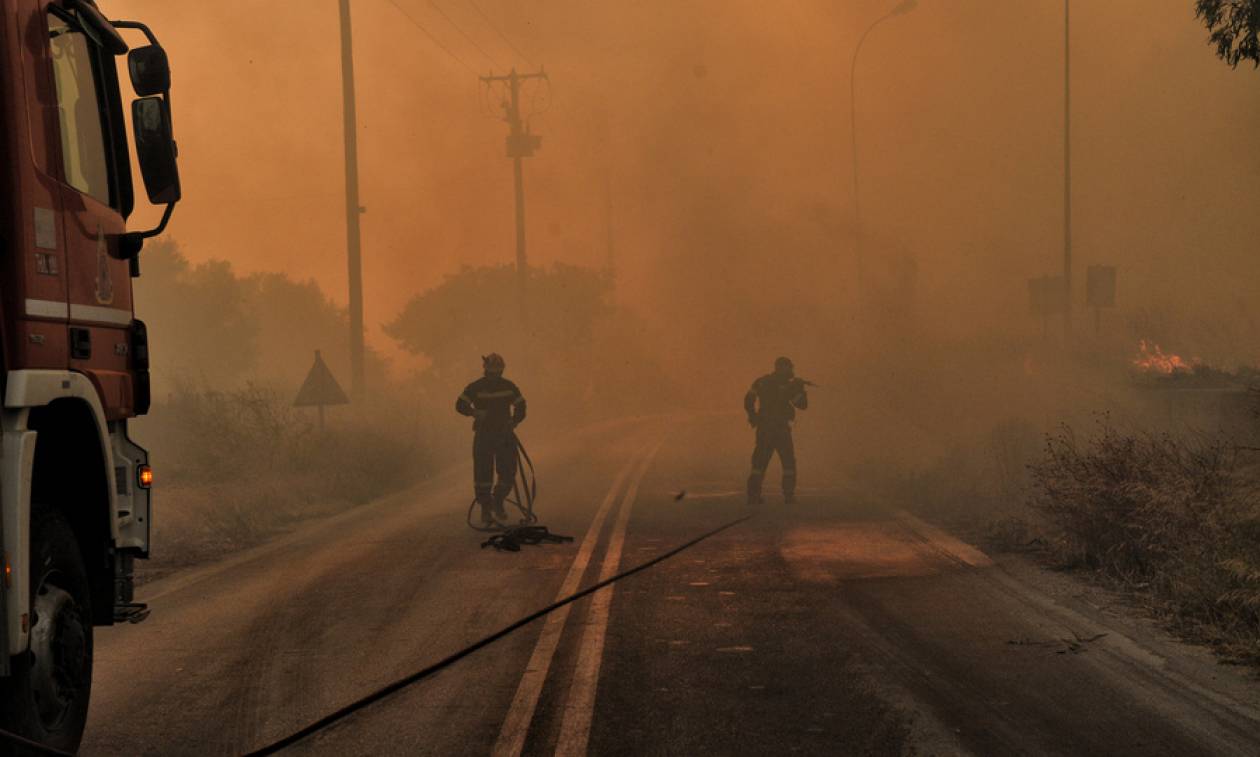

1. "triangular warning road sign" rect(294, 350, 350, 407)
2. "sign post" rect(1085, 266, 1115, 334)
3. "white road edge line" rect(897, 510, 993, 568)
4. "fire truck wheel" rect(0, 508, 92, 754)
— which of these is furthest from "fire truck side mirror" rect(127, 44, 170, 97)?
"sign post" rect(1085, 266, 1115, 334)

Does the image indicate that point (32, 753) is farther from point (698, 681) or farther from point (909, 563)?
point (909, 563)

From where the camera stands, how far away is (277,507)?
17062mm

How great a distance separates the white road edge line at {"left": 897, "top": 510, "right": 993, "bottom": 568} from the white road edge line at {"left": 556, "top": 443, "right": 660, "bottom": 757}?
3024 mm

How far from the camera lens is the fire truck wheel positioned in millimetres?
4836

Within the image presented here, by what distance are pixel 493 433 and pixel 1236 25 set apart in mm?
8946

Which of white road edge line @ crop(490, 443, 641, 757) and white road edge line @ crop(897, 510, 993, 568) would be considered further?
white road edge line @ crop(897, 510, 993, 568)

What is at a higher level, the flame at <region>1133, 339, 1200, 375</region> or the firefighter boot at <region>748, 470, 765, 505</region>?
the flame at <region>1133, 339, 1200, 375</region>

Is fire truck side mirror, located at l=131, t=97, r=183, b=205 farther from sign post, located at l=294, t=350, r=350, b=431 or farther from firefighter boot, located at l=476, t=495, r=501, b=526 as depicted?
sign post, located at l=294, t=350, r=350, b=431

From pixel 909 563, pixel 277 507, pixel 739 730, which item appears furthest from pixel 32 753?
pixel 277 507

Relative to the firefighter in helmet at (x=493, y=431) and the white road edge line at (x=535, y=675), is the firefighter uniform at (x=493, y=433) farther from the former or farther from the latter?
the white road edge line at (x=535, y=675)

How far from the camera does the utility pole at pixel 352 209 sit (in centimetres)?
2639

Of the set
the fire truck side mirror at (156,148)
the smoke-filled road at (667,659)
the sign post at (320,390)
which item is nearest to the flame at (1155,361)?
the sign post at (320,390)

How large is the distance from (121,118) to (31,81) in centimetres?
144

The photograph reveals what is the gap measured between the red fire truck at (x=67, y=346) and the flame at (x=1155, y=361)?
27794 millimetres
